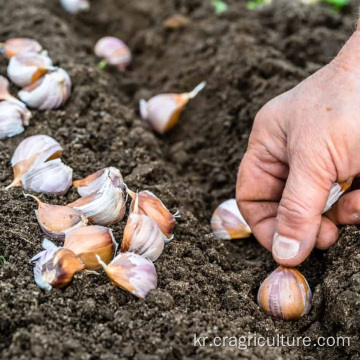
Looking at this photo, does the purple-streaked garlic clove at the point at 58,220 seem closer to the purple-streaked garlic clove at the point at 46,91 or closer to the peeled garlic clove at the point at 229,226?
the peeled garlic clove at the point at 229,226

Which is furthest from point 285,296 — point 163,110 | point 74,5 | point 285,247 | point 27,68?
point 74,5

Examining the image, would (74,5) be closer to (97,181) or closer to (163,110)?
(163,110)

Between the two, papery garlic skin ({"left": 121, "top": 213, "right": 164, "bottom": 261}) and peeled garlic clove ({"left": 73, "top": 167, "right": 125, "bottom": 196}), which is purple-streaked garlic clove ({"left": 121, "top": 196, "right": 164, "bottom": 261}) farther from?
peeled garlic clove ({"left": 73, "top": 167, "right": 125, "bottom": 196})

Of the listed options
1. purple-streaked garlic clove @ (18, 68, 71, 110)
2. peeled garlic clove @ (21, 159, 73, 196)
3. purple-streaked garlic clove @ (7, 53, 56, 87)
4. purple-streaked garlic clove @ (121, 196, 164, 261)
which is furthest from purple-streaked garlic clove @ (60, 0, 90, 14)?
purple-streaked garlic clove @ (121, 196, 164, 261)

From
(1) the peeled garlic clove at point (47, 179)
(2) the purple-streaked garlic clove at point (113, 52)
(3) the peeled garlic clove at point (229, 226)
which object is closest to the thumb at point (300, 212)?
(3) the peeled garlic clove at point (229, 226)

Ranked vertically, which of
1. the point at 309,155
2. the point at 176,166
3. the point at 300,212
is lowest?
the point at 176,166
